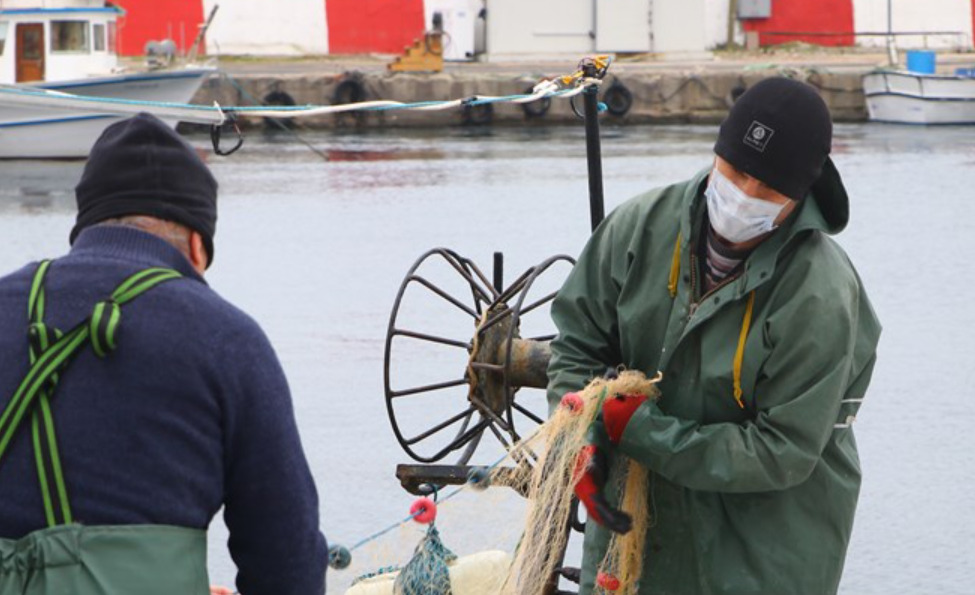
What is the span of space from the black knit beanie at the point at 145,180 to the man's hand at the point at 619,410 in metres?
0.94

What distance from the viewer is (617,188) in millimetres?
14711

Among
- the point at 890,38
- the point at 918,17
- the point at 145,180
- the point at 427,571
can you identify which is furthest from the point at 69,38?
the point at 145,180

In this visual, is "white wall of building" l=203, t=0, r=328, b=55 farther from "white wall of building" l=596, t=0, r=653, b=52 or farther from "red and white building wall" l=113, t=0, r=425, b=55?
"white wall of building" l=596, t=0, r=653, b=52

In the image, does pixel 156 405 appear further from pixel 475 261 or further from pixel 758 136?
pixel 475 261

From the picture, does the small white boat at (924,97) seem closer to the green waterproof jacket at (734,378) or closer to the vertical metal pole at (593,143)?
the vertical metal pole at (593,143)

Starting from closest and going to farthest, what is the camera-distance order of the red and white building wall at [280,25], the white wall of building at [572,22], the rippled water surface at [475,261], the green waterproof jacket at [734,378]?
the green waterproof jacket at [734,378] → the rippled water surface at [475,261] → the red and white building wall at [280,25] → the white wall of building at [572,22]

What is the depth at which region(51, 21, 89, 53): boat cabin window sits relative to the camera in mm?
20594

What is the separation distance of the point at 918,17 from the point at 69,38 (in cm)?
1422

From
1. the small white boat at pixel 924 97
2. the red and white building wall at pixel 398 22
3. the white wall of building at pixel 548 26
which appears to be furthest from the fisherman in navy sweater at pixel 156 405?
the white wall of building at pixel 548 26

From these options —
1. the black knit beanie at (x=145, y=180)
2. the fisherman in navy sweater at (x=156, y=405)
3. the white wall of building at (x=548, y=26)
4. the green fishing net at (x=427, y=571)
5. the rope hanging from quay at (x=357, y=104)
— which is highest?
the white wall of building at (x=548, y=26)

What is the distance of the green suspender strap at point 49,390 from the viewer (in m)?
2.01

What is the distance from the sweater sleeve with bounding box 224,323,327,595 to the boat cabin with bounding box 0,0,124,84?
18.9 meters

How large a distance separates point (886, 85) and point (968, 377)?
52.3ft

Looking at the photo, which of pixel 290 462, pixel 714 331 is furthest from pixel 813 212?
pixel 290 462
